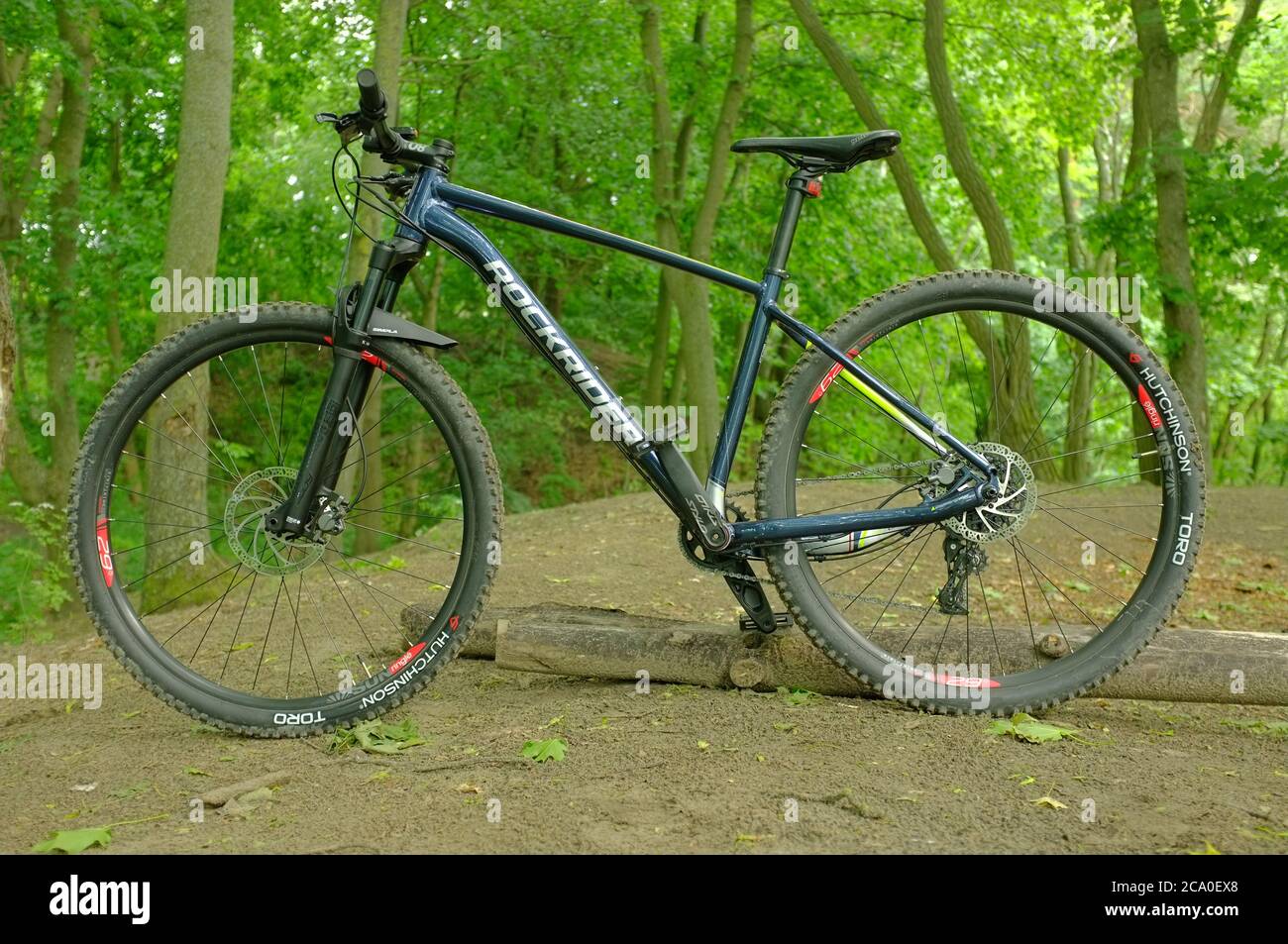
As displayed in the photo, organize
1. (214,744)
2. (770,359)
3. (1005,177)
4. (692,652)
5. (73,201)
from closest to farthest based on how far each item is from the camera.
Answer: (214,744)
(692,652)
(73,201)
(1005,177)
(770,359)

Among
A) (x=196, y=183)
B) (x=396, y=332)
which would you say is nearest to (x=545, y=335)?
(x=396, y=332)

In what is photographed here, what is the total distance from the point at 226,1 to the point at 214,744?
4426 millimetres

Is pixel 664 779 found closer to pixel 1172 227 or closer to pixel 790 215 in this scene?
pixel 790 215

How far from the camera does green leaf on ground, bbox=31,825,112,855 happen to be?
2531 mm

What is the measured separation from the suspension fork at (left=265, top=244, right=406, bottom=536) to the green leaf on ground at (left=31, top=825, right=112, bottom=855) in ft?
3.13

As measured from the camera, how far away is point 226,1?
6133mm

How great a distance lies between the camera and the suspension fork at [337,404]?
10.7ft

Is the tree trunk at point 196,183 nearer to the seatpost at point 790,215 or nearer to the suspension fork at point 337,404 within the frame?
the suspension fork at point 337,404

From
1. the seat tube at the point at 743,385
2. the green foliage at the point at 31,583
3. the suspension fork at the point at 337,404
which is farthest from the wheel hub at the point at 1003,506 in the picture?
the green foliage at the point at 31,583

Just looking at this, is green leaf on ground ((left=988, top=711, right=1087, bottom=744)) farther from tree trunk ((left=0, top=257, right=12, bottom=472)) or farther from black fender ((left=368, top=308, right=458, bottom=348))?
tree trunk ((left=0, top=257, right=12, bottom=472))

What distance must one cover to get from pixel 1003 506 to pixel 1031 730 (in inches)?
24.5

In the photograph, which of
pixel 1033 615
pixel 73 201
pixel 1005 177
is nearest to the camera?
pixel 1033 615
